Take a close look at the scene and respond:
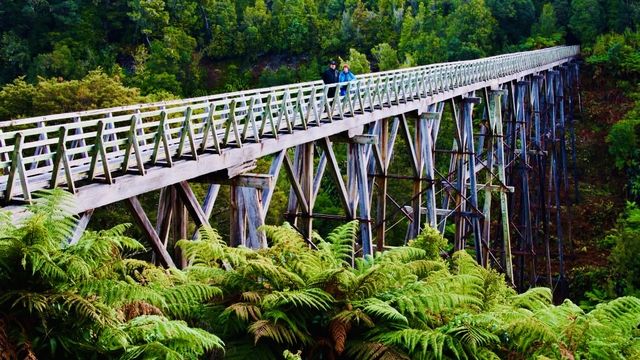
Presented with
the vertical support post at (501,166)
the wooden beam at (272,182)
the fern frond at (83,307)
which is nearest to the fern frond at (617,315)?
the fern frond at (83,307)

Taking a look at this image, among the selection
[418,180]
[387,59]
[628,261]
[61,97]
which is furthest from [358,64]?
[418,180]

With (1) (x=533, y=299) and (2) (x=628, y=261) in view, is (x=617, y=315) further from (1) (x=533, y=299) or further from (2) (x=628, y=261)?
(2) (x=628, y=261)

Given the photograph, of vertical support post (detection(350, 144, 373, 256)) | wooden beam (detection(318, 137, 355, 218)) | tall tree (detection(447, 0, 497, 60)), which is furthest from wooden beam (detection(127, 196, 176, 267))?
tall tree (detection(447, 0, 497, 60))

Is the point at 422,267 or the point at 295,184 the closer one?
the point at 422,267

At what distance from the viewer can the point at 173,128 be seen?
1202 cm

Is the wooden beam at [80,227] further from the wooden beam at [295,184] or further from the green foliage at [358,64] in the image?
the green foliage at [358,64]

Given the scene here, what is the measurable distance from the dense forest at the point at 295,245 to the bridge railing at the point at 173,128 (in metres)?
0.76

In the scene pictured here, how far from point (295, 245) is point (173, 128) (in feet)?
21.9

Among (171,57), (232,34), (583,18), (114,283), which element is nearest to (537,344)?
(114,283)

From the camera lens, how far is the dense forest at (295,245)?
4293 mm

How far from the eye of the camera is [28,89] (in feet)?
84.7

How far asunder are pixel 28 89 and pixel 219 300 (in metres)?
22.9

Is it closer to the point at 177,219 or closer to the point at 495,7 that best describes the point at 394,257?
the point at 177,219

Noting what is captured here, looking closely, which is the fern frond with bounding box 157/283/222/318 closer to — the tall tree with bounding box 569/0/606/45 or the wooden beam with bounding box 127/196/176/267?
the wooden beam with bounding box 127/196/176/267
